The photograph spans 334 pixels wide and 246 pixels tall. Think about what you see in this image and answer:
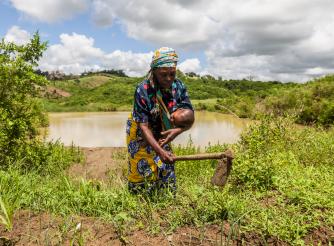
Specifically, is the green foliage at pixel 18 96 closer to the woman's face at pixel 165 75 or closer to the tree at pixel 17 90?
the tree at pixel 17 90

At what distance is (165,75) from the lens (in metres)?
3.28

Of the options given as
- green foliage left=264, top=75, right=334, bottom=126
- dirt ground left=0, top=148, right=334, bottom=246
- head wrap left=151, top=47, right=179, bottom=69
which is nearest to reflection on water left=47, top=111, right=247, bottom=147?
green foliage left=264, top=75, right=334, bottom=126

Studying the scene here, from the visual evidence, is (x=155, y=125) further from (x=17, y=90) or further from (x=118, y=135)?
(x=118, y=135)

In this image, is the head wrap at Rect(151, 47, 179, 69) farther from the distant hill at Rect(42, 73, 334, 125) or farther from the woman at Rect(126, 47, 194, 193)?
the distant hill at Rect(42, 73, 334, 125)

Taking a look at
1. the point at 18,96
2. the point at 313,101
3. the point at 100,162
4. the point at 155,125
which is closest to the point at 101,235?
the point at 155,125

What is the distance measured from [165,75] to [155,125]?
50 cm

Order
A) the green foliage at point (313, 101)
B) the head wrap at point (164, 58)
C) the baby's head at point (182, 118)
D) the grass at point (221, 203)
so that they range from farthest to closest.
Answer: the green foliage at point (313, 101) < the baby's head at point (182, 118) < the head wrap at point (164, 58) < the grass at point (221, 203)

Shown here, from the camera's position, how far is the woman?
10.7 feet

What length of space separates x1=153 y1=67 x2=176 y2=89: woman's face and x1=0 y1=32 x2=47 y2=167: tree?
4140 mm

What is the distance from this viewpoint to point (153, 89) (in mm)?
3363

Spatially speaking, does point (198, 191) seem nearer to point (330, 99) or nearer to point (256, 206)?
point (256, 206)

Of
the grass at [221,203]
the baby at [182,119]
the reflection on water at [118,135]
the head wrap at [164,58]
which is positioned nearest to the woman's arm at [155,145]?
the baby at [182,119]

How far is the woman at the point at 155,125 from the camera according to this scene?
3.25 m

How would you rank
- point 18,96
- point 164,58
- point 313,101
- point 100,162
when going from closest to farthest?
point 164,58
point 18,96
point 100,162
point 313,101
